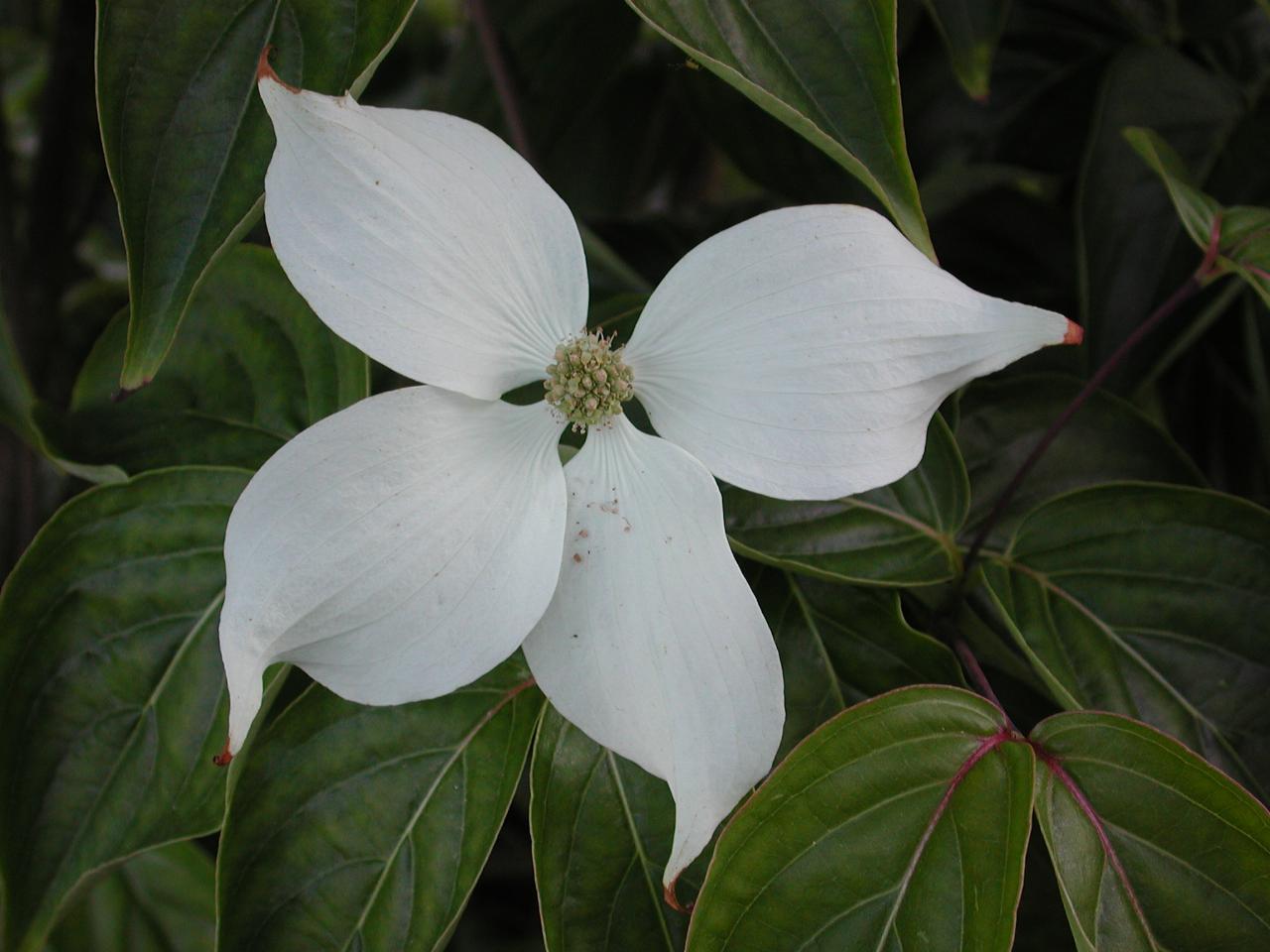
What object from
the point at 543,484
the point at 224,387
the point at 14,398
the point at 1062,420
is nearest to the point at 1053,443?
the point at 1062,420

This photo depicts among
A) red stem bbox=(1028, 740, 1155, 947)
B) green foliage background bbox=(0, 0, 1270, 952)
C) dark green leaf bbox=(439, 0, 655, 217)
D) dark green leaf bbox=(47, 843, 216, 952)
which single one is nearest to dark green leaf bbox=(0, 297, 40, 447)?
green foliage background bbox=(0, 0, 1270, 952)

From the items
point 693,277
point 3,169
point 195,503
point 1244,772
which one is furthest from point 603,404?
point 3,169

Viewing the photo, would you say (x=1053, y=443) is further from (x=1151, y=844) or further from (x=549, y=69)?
(x=549, y=69)

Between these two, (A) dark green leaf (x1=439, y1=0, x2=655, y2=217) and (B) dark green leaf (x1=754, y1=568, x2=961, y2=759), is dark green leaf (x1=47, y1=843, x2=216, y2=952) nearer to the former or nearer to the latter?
(B) dark green leaf (x1=754, y1=568, x2=961, y2=759)

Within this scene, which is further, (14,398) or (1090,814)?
(14,398)

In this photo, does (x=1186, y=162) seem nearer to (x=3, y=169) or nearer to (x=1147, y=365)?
(x=1147, y=365)
